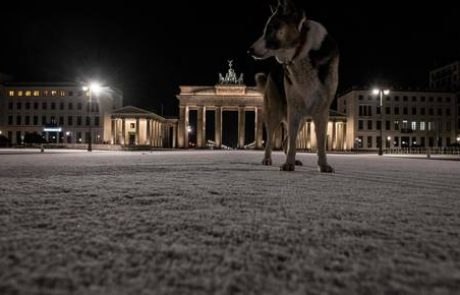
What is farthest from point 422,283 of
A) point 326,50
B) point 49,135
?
point 49,135

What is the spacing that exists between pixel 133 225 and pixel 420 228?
6.02 ft

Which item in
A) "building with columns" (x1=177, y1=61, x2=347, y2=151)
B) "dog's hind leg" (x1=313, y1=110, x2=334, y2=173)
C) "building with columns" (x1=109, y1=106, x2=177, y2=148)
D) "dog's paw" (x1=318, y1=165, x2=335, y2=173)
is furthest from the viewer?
"building with columns" (x1=177, y1=61, x2=347, y2=151)

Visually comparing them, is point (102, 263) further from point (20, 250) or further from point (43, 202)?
point (43, 202)

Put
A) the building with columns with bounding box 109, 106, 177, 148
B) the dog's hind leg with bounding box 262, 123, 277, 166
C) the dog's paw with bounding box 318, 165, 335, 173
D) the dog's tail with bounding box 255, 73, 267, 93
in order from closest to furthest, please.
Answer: the dog's paw with bounding box 318, 165, 335, 173
the dog's hind leg with bounding box 262, 123, 277, 166
the dog's tail with bounding box 255, 73, 267, 93
the building with columns with bounding box 109, 106, 177, 148

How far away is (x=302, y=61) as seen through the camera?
6445 mm

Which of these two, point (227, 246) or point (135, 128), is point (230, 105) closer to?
point (135, 128)

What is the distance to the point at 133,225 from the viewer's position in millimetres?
2312

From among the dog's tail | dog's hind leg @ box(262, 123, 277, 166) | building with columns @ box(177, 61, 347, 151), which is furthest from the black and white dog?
building with columns @ box(177, 61, 347, 151)

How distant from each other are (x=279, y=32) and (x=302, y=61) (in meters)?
0.75

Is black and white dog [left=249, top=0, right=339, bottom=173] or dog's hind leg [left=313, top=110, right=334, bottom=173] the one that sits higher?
black and white dog [left=249, top=0, right=339, bottom=173]

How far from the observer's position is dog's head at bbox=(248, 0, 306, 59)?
6004 mm

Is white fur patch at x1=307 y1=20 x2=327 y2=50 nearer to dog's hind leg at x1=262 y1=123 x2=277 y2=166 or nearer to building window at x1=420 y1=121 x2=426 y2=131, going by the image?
dog's hind leg at x1=262 y1=123 x2=277 y2=166

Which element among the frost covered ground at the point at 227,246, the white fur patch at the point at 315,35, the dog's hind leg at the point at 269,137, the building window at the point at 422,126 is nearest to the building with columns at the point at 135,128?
the dog's hind leg at the point at 269,137

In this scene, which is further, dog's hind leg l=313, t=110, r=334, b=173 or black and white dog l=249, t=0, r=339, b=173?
dog's hind leg l=313, t=110, r=334, b=173
